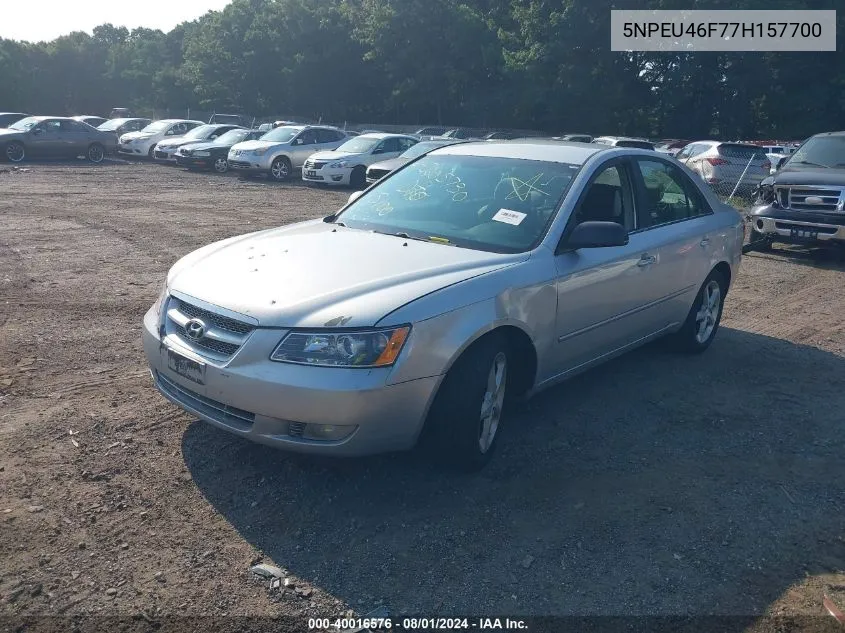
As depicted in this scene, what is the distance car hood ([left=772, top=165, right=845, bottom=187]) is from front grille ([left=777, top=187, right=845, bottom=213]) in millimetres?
85

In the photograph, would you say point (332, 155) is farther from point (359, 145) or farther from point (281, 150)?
point (281, 150)

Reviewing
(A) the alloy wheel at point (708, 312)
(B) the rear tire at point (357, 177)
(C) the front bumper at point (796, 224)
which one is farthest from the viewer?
(B) the rear tire at point (357, 177)

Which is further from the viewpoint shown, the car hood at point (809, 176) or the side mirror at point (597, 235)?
the car hood at point (809, 176)

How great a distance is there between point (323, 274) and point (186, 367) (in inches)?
32.8

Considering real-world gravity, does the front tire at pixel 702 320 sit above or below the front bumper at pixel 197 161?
below

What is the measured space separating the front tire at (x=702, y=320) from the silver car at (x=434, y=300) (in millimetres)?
307

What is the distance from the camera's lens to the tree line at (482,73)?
39250 millimetres

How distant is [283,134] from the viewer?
80.2 ft

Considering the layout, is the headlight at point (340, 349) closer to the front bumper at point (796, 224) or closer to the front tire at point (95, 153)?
the front bumper at point (796, 224)

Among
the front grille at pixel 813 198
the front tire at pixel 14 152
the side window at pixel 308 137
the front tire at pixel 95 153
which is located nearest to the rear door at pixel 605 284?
the front grille at pixel 813 198

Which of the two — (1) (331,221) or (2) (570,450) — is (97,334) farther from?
(2) (570,450)

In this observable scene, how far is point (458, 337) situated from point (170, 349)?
148cm

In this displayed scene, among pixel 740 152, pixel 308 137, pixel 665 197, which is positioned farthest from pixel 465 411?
pixel 308 137

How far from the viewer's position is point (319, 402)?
3707 mm
